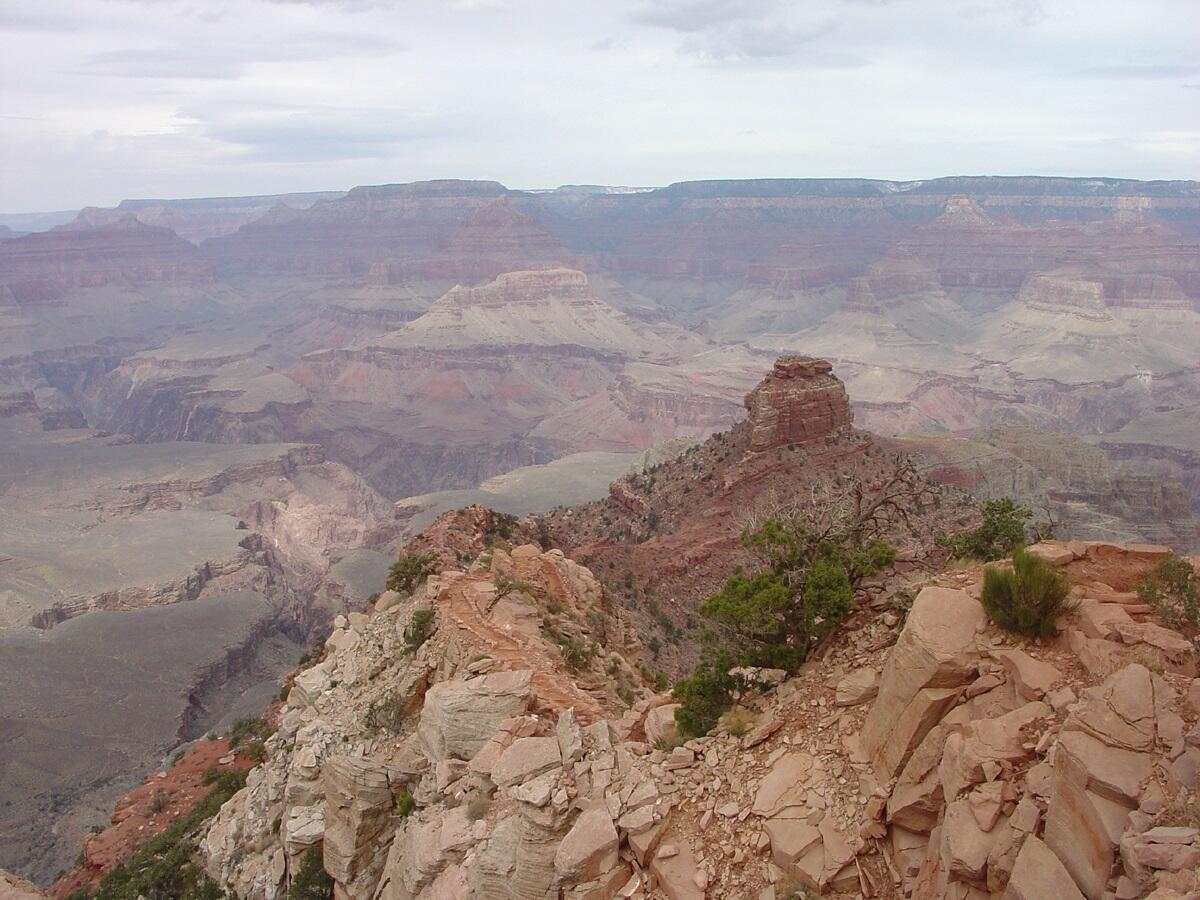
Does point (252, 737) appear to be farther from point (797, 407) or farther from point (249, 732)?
point (797, 407)

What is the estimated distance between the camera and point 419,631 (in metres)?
18.9

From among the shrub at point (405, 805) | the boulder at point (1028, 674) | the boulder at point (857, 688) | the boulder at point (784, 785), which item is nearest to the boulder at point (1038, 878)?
the boulder at point (1028, 674)

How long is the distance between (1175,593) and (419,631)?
46.7 ft

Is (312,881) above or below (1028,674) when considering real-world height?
below

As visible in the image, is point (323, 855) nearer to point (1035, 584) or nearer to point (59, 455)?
point (1035, 584)

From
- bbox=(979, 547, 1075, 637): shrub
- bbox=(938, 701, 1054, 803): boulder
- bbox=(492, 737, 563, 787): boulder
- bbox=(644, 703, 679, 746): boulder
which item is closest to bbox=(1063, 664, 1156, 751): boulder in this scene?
bbox=(938, 701, 1054, 803): boulder

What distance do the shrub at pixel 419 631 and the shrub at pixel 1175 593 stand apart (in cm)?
1362

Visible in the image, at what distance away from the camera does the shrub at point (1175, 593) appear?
9.00 meters

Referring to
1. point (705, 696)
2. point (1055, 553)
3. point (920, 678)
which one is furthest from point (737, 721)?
point (1055, 553)

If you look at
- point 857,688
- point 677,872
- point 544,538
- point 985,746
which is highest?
point 985,746

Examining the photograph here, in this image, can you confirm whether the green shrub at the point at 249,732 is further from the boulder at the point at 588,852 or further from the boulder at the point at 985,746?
the boulder at the point at 985,746

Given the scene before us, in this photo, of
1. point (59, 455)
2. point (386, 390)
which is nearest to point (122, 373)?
point (386, 390)

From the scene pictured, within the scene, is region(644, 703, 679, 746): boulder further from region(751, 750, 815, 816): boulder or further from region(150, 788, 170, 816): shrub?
region(150, 788, 170, 816): shrub

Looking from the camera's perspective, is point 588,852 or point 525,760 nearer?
point 588,852
